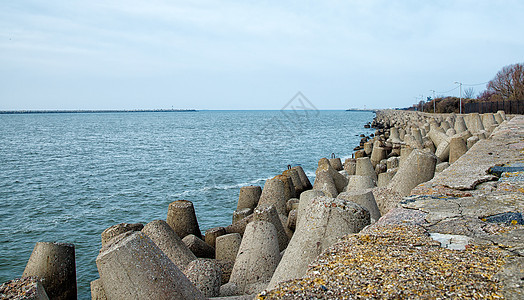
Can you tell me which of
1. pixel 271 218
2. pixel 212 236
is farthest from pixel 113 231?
pixel 271 218

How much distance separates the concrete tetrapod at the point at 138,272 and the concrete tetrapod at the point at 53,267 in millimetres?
1858

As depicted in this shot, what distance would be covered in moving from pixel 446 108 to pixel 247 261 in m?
55.0

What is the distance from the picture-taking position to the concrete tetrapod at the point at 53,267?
451 centimetres

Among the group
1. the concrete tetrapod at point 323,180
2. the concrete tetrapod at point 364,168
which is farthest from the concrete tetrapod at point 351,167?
the concrete tetrapod at point 323,180

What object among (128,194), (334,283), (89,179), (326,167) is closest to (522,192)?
(334,283)

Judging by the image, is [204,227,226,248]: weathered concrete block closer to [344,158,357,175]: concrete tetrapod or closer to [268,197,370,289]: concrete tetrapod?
[268,197,370,289]: concrete tetrapod

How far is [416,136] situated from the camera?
633 inches

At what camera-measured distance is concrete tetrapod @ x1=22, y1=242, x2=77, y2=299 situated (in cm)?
451

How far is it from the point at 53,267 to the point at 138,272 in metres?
2.12

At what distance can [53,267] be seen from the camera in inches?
180

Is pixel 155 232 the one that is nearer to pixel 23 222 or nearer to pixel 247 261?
pixel 247 261

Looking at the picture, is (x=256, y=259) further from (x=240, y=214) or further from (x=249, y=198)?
(x=249, y=198)

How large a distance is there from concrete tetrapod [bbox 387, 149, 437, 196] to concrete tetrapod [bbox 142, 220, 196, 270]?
112 inches

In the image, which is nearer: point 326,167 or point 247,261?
point 247,261
